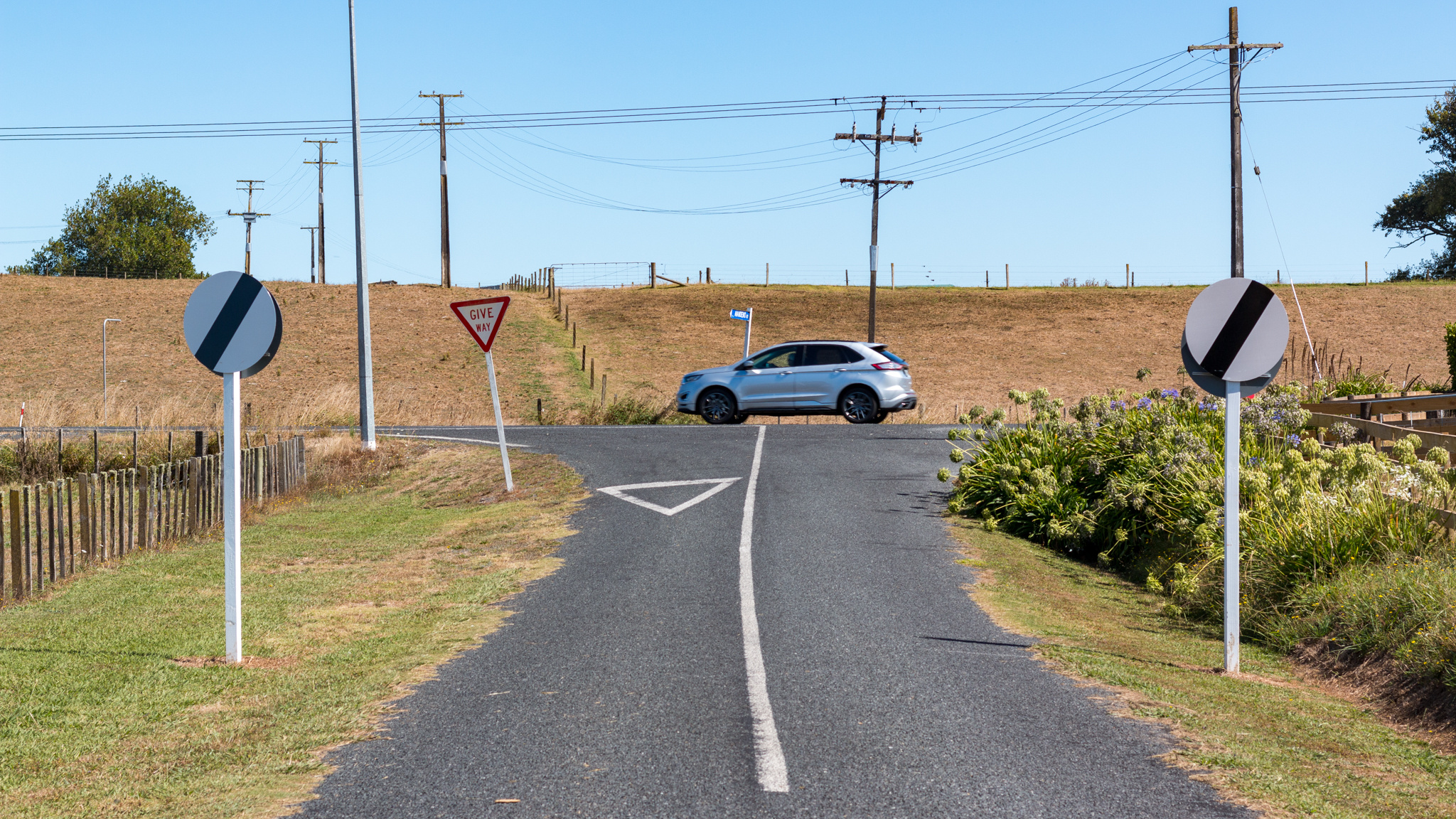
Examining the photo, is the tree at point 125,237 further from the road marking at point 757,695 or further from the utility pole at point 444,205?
the road marking at point 757,695

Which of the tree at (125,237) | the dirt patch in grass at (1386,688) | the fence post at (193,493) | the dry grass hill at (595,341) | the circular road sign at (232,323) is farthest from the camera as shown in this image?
the tree at (125,237)

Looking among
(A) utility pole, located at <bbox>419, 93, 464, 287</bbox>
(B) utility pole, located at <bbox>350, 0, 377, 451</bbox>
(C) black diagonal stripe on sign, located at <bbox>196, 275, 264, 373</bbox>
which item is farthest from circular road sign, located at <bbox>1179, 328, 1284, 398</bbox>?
(A) utility pole, located at <bbox>419, 93, 464, 287</bbox>

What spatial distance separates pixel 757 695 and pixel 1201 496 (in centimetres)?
677

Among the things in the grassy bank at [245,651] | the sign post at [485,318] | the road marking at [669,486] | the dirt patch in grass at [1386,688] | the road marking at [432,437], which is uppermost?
the sign post at [485,318]

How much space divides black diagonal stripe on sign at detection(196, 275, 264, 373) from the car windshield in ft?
58.2

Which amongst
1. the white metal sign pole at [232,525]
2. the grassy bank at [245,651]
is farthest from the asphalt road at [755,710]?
the white metal sign pole at [232,525]

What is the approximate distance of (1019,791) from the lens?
4848 mm

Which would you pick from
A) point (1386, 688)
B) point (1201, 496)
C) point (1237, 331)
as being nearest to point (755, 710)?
point (1237, 331)

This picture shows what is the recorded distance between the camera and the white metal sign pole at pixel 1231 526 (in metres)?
7.45

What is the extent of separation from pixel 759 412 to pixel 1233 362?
17677 mm

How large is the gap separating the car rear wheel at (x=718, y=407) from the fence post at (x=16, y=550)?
624 inches

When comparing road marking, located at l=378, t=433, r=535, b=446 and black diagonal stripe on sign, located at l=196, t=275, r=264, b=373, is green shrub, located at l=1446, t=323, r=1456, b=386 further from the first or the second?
black diagonal stripe on sign, located at l=196, t=275, r=264, b=373

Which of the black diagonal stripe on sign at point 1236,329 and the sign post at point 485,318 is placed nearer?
the black diagonal stripe on sign at point 1236,329

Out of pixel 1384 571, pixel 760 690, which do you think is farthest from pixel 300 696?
pixel 1384 571
